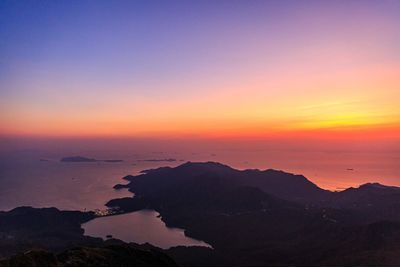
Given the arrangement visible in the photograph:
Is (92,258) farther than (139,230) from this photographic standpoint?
No

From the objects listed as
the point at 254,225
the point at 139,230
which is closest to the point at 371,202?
the point at 254,225

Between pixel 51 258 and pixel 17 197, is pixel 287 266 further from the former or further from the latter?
pixel 17 197

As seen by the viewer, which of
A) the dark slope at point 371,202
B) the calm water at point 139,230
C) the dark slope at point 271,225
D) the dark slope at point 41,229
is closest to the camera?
the dark slope at point 271,225

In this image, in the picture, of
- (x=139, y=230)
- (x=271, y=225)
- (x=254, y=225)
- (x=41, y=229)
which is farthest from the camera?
(x=139, y=230)

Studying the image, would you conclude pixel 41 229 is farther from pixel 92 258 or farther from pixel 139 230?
pixel 92 258

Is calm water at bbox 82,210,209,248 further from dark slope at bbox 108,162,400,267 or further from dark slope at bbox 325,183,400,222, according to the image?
dark slope at bbox 325,183,400,222

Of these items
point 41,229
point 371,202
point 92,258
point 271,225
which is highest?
point 92,258

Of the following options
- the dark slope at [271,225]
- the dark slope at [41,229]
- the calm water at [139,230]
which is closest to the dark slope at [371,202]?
the dark slope at [271,225]

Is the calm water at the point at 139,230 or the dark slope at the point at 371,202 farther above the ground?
the dark slope at the point at 371,202

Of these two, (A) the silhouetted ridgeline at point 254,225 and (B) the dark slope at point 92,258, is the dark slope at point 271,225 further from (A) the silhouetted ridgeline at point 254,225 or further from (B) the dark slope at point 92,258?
(B) the dark slope at point 92,258

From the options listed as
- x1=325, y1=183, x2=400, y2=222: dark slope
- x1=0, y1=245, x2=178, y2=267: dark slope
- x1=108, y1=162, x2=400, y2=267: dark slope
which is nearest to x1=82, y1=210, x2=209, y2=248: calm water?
x1=108, y1=162, x2=400, y2=267: dark slope
